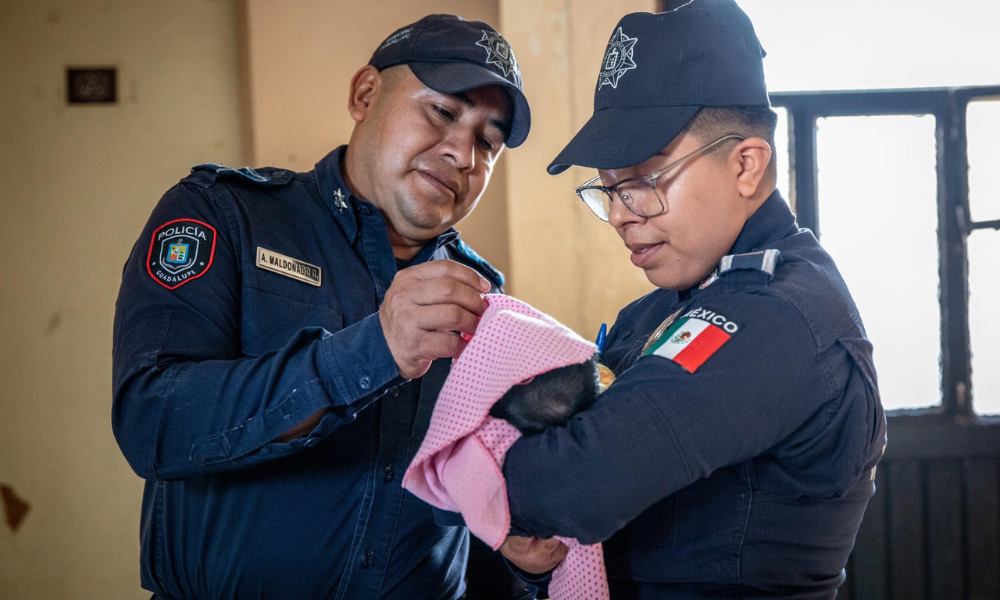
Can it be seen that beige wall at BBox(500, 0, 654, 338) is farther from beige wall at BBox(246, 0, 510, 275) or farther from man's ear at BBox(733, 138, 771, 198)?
man's ear at BBox(733, 138, 771, 198)

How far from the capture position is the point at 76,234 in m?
2.59

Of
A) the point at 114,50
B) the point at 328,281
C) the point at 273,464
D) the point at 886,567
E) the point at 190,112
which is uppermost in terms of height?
the point at 114,50

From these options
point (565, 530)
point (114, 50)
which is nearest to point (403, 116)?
point (565, 530)

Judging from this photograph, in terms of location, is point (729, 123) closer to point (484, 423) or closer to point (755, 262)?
point (755, 262)

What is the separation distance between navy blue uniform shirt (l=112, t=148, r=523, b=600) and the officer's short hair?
1.81ft

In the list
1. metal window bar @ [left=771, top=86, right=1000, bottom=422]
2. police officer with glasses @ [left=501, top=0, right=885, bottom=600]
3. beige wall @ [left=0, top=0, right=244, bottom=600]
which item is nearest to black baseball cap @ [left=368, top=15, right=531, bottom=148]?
police officer with glasses @ [left=501, top=0, right=885, bottom=600]

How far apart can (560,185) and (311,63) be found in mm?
1003

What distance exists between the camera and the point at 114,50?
259 cm

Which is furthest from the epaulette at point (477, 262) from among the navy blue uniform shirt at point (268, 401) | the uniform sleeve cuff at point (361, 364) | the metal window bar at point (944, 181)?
the metal window bar at point (944, 181)

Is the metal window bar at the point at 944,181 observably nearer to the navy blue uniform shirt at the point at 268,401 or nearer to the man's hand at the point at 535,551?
the navy blue uniform shirt at the point at 268,401

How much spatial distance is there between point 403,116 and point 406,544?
892 millimetres

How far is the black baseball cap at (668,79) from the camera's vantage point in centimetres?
102

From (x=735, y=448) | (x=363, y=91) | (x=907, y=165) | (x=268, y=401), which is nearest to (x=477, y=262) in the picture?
(x=363, y=91)

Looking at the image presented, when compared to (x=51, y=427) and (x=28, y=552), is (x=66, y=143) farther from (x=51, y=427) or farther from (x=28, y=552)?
(x=28, y=552)
